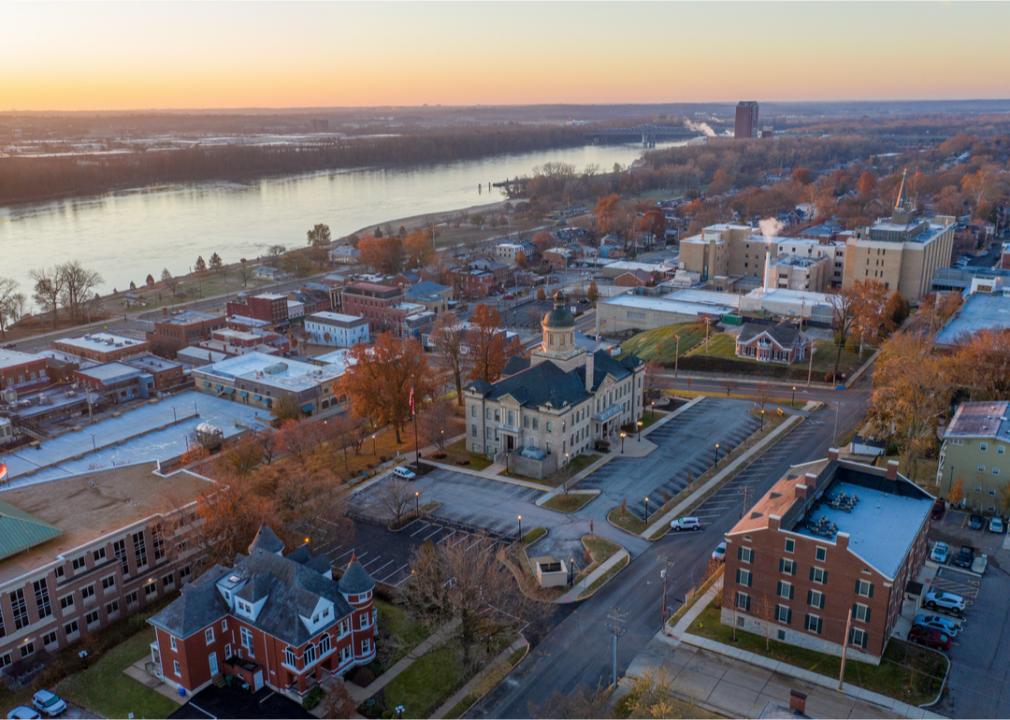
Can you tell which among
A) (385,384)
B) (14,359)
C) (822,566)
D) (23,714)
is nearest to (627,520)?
(822,566)

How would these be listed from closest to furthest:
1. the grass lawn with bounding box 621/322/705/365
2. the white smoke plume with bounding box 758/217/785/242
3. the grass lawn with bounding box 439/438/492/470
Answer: the grass lawn with bounding box 439/438/492/470
the grass lawn with bounding box 621/322/705/365
the white smoke plume with bounding box 758/217/785/242

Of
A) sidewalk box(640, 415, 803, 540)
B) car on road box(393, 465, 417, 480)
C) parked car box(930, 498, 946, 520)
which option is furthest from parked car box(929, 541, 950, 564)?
car on road box(393, 465, 417, 480)

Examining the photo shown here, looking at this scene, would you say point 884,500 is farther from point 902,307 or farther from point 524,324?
point 524,324

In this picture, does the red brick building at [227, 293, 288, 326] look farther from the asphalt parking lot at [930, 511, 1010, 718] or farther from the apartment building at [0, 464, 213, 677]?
the asphalt parking lot at [930, 511, 1010, 718]

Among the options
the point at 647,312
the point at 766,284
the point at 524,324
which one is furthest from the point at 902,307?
the point at 524,324

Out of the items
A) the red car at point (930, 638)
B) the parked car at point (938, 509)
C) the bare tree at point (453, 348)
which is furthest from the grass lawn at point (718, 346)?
the red car at point (930, 638)

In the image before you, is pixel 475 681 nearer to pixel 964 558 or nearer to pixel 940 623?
pixel 940 623
